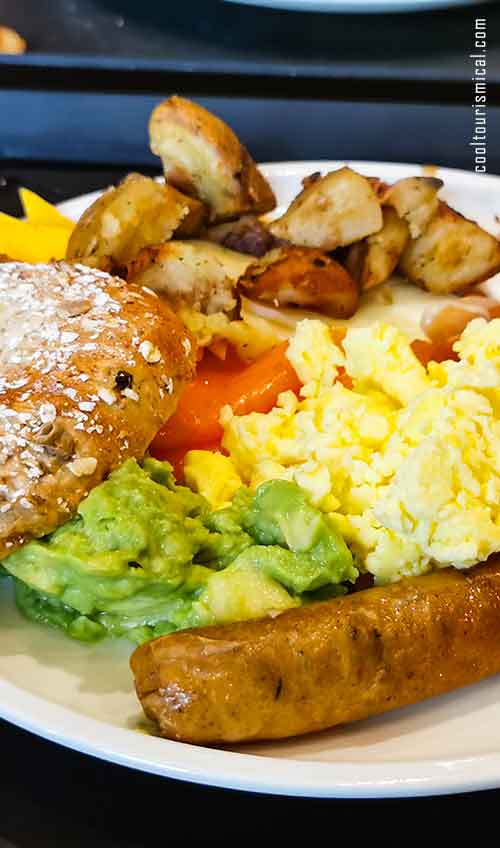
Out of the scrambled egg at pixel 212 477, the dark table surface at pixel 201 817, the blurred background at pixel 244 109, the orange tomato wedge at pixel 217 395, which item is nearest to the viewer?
the dark table surface at pixel 201 817

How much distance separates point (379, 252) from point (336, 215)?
0.45 ft

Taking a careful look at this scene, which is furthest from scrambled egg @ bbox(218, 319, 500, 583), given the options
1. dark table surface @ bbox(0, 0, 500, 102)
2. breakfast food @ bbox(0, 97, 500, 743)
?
dark table surface @ bbox(0, 0, 500, 102)

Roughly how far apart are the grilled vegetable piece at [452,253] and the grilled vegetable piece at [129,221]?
22.1 inches

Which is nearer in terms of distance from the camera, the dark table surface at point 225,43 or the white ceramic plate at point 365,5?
the dark table surface at point 225,43

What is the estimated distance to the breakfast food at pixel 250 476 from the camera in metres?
1.27

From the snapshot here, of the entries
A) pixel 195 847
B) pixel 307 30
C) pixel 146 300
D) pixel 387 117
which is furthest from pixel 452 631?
pixel 307 30

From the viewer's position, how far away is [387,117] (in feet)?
9.80

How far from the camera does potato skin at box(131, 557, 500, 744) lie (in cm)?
123

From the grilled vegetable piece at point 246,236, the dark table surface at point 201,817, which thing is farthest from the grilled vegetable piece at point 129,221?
the dark table surface at point 201,817

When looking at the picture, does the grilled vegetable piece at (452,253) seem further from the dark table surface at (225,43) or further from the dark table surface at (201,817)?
the dark table surface at (201,817)

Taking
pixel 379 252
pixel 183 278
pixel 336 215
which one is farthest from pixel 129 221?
pixel 379 252

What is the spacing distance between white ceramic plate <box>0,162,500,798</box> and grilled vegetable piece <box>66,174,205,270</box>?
0.86 m

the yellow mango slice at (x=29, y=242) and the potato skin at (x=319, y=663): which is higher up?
the yellow mango slice at (x=29, y=242)

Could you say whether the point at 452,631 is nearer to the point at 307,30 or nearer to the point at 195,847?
the point at 195,847
